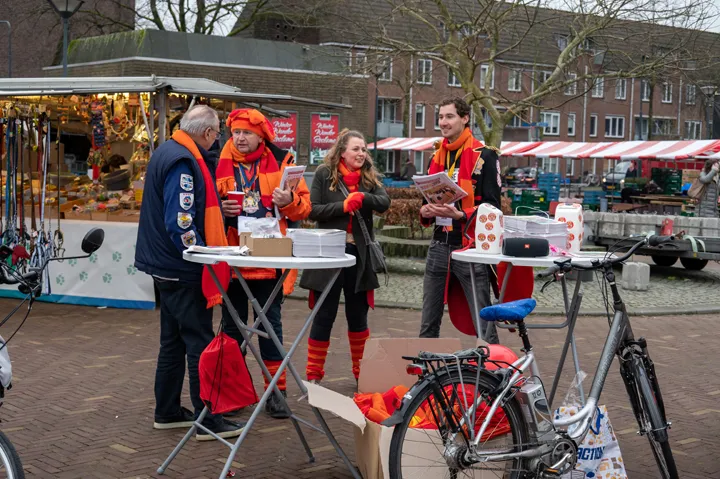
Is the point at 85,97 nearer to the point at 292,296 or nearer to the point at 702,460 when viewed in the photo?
the point at 292,296

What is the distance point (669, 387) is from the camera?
22.7 feet

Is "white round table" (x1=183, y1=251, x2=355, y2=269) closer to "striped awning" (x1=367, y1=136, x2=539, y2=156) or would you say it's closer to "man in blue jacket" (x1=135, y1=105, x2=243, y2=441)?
"man in blue jacket" (x1=135, y1=105, x2=243, y2=441)

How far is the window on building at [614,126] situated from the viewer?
223 feet

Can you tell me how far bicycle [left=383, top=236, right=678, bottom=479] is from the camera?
387 cm

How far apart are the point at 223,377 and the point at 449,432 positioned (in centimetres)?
151

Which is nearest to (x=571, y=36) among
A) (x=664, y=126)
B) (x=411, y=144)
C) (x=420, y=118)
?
(x=411, y=144)

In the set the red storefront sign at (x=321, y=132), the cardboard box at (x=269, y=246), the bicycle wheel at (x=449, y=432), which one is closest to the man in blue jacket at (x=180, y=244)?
the cardboard box at (x=269, y=246)

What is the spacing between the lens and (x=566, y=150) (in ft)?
112

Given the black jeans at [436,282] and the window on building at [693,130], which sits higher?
the window on building at [693,130]

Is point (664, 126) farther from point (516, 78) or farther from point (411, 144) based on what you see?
point (516, 78)

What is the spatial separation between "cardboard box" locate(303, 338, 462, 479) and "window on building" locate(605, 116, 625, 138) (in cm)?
6575

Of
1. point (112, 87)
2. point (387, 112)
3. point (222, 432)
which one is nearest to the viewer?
point (222, 432)

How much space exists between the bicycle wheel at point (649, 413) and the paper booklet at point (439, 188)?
1.67 metres

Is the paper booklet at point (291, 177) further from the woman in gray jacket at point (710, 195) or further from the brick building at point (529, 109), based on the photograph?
the brick building at point (529, 109)
